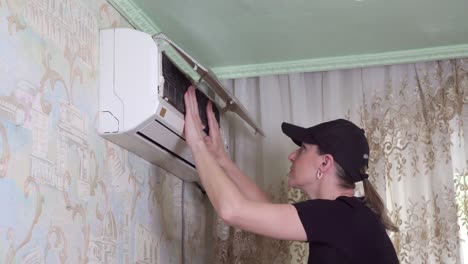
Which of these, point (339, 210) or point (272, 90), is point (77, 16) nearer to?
point (339, 210)

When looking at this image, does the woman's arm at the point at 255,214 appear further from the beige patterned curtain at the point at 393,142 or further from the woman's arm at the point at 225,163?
the beige patterned curtain at the point at 393,142

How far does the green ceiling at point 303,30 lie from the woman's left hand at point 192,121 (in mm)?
317

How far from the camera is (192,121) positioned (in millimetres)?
2045

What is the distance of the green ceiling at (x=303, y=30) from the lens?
2.27m

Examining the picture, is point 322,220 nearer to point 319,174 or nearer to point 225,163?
point 319,174

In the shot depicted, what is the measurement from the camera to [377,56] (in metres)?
2.73

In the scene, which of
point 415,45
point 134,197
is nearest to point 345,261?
point 134,197

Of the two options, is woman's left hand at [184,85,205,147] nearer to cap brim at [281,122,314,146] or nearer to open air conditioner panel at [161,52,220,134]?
open air conditioner panel at [161,52,220,134]

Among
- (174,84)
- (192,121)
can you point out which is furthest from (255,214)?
(174,84)

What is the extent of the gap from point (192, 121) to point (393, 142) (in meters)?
1.00

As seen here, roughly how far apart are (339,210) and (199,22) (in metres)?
0.95

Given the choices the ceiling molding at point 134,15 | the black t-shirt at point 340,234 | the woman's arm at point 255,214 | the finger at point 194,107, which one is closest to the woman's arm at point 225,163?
the finger at point 194,107

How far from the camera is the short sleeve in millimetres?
1727

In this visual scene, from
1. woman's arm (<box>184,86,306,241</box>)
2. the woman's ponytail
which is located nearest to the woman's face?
the woman's ponytail
